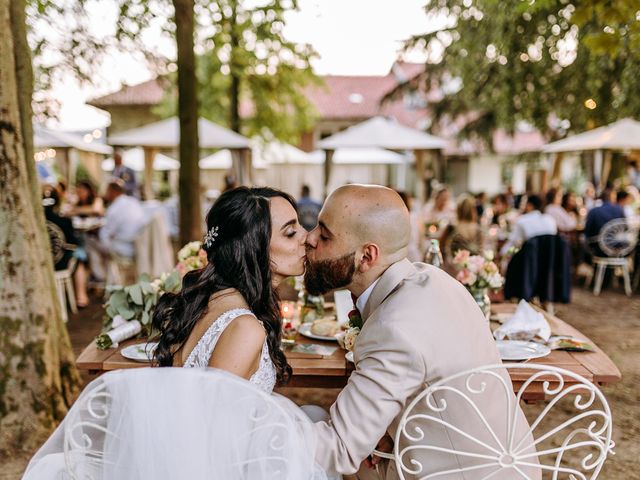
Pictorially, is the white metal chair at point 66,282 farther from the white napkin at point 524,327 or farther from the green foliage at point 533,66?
the green foliage at point 533,66

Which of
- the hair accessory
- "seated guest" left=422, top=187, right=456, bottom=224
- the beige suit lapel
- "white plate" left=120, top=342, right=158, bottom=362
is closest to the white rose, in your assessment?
the beige suit lapel

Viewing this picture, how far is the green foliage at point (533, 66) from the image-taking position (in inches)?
508

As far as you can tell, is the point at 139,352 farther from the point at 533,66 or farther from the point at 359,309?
the point at 533,66

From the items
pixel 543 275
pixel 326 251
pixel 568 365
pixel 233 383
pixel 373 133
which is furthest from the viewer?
pixel 373 133

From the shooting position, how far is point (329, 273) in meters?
2.08

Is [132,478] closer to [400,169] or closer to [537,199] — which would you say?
[537,199]

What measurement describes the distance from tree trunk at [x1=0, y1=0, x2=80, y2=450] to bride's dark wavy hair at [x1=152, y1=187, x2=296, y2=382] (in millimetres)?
1782

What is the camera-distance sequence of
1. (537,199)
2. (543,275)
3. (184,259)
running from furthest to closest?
(537,199), (543,275), (184,259)

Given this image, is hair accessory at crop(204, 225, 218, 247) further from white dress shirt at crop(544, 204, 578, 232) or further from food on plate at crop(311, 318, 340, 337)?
white dress shirt at crop(544, 204, 578, 232)

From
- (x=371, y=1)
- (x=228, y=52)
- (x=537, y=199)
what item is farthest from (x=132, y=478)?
(x=228, y=52)

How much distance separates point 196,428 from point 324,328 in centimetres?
157

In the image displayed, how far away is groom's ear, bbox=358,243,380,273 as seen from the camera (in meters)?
1.96

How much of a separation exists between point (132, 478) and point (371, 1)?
6.52 meters

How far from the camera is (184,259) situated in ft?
11.2
